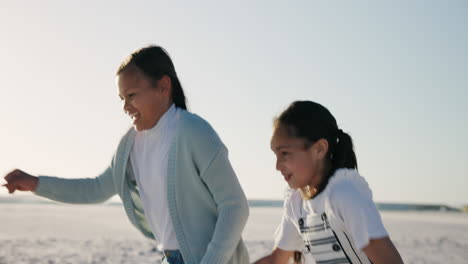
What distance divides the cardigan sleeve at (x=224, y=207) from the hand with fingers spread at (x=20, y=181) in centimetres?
100

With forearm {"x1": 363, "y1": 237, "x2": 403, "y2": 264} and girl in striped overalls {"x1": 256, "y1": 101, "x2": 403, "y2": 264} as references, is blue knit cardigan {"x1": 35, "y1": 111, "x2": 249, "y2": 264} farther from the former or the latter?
forearm {"x1": 363, "y1": 237, "x2": 403, "y2": 264}

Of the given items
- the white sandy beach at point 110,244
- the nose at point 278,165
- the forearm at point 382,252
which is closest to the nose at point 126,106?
the nose at point 278,165

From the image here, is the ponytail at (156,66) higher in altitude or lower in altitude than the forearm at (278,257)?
higher

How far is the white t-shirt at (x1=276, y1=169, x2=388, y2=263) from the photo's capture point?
2160 mm

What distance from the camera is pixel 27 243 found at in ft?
30.2

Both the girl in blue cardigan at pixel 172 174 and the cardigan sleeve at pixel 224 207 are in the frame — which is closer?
the cardigan sleeve at pixel 224 207

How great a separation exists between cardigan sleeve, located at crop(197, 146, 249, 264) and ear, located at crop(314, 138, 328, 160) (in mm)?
408

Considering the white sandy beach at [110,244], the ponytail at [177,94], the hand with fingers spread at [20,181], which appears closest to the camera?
the ponytail at [177,94]

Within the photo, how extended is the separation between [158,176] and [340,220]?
0.92m

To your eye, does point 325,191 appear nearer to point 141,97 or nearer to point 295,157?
point 295,157

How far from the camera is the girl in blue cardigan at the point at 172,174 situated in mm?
2607

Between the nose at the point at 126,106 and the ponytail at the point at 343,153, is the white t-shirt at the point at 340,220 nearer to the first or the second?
the ponytail at the point at 343,153

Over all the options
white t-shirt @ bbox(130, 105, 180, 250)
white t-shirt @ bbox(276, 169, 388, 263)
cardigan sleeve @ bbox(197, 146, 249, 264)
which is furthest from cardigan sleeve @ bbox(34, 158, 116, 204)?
white t-shirt @ bbox(276, 169, 388, 263)

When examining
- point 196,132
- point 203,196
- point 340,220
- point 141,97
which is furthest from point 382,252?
point 141,97
